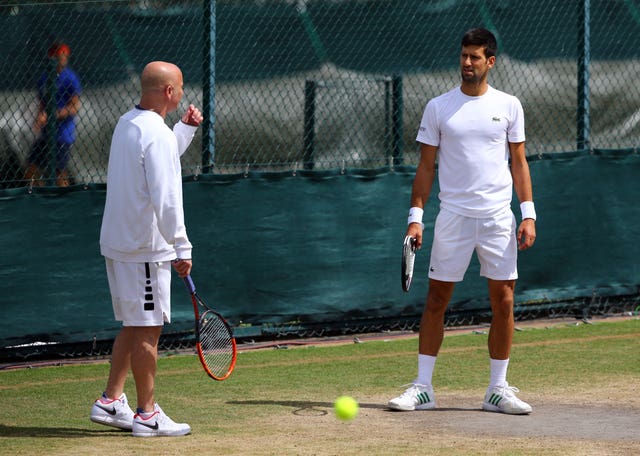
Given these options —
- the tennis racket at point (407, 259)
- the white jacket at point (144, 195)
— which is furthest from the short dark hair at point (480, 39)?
the white jacket at point (144, 195)

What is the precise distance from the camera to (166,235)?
5883 millimetres

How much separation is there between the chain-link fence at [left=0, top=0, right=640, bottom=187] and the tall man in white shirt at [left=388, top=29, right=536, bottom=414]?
106 inches

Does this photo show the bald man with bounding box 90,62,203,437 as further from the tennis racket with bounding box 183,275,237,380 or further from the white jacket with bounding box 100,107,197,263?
the tennis racket with bounding box 183,275,237,380

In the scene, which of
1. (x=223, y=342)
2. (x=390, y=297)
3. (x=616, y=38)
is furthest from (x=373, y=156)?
(x=223, y=342)

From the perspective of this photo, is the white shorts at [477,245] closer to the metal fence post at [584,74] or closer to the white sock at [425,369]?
the white sock at [425,369]

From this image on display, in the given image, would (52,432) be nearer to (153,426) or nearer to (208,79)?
(153,426)

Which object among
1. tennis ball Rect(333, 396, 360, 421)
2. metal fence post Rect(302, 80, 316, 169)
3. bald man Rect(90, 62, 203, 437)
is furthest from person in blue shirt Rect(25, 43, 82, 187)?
tennis ball Rect(333, 396, 360, 421)

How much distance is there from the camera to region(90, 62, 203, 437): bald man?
5891 mm

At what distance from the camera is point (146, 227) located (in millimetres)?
6012

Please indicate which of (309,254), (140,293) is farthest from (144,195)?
(309,254)

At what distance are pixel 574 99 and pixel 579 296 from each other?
5.44 ft

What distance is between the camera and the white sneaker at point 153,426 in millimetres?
6078

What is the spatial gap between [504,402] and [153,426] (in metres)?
1.89

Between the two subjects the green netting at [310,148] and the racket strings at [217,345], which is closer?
the racket strings at [217,345]
